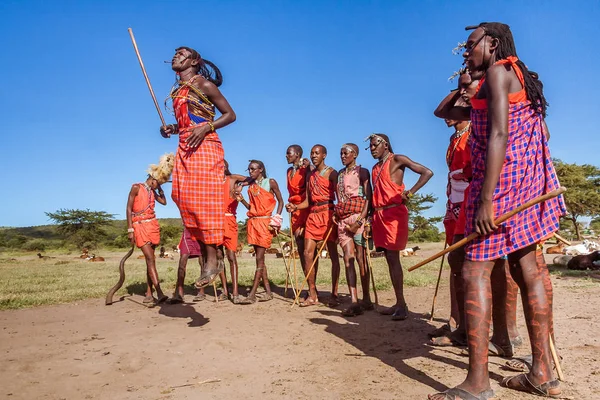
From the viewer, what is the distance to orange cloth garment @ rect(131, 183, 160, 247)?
7.90m

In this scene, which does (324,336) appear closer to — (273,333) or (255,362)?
(273,333)

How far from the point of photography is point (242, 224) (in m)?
42.0

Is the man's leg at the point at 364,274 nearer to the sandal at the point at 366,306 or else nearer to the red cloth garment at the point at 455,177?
the sandal at the point at 366,306

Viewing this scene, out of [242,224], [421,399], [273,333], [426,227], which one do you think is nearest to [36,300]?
[273,333]

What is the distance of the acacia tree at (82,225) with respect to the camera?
39.0 meters

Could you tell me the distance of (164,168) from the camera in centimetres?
791

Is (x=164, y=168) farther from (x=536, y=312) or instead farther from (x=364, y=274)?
(x=536, y=312)

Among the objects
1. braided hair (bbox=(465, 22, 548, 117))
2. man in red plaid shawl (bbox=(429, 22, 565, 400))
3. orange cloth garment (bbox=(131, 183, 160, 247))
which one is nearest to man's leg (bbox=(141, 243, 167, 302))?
orange cloth garment (bbox=(131, 183, 160, 247))

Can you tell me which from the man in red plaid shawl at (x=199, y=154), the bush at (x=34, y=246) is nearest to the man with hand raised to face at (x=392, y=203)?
the man in red plaid shawl at (x=199, y=154)

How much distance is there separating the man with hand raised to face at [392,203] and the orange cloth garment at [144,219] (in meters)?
3.74

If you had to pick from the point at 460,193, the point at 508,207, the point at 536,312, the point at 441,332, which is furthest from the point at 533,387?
the point at 460,193

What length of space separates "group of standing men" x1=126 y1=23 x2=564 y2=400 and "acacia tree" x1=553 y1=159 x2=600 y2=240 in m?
32.3

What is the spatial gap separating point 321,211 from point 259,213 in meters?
1.36

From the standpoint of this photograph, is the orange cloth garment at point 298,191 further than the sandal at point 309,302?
Yes
